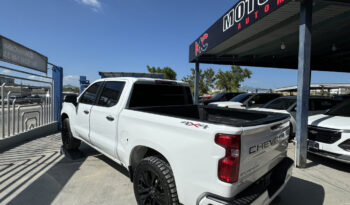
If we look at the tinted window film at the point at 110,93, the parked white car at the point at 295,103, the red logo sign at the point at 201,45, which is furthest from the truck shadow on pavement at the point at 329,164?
the red logo sign at the point at 201,45

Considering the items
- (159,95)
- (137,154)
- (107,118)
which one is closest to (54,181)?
(107,118)

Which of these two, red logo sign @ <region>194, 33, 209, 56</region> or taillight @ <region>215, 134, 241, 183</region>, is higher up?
red logo sign @ <region>194, 33, 209, 56</region>

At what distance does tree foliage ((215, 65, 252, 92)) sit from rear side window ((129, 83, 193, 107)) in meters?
31.2

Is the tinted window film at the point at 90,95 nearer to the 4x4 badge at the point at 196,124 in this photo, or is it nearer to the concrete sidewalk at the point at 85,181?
the concrete sidewalk at the point at 85,181

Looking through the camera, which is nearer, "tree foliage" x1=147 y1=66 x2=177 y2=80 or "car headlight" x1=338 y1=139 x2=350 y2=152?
"car headlight" x1=338 y1=139 x2=350 y2=152

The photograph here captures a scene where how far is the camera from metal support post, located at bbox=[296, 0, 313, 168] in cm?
416

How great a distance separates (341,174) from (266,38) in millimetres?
6017

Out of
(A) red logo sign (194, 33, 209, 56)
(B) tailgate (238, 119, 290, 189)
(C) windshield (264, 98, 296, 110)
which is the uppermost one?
(A) red logo sign (194, 33, 209, 56)

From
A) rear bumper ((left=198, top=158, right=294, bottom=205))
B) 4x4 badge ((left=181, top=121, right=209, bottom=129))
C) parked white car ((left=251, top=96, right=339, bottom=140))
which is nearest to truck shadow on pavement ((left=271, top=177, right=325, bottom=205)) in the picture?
rear bumper ((left=198, top=158, right=294, bottom=205))

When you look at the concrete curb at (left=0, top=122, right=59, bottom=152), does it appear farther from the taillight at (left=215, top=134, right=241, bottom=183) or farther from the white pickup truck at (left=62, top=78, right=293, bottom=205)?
the taillight at (left=215, top=134, right=241, bottom=183)

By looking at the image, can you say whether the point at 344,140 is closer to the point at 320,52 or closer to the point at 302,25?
the point at 302,25

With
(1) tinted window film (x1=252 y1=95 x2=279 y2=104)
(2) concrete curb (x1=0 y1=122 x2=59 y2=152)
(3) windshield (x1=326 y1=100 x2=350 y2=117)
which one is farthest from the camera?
(1) tinted window film (x1=252 y1=95 x2=279 y2=104)

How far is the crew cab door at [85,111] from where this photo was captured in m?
3.77

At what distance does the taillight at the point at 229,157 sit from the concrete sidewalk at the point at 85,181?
5.67 ft
